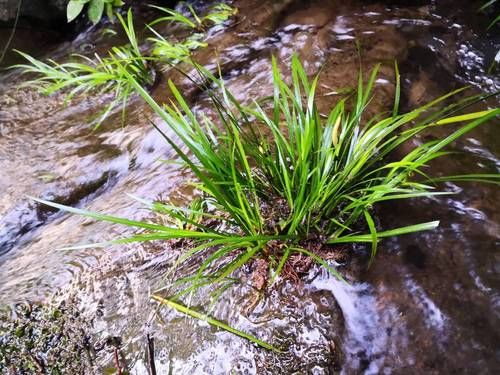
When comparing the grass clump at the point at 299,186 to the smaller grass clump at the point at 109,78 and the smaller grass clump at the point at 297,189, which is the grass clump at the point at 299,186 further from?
the smaller grass clump at the point at 109,78

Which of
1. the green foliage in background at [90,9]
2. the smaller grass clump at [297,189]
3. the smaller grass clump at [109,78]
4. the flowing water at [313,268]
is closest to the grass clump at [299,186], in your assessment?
the smaller grass clump at [297,189]

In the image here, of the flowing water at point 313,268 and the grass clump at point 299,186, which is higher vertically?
the grass clump at point 299,186

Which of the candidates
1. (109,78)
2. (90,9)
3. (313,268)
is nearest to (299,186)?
(313,268)

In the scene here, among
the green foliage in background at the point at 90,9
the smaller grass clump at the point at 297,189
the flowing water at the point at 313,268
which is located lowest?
the flowing water at the point at 313,268

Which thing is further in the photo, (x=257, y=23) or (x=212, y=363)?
(x=257, y=23)

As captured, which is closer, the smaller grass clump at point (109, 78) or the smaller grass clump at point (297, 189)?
the smaller grass clump at point (297, 189)

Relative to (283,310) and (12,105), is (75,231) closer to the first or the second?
(283,310)

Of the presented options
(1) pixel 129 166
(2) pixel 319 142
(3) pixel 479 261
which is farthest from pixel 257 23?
(3) pixel 479 261

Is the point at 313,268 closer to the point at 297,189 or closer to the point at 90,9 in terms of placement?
the point at 297,189

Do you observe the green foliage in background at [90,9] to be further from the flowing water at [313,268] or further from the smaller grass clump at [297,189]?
the smaller grass clump at [297,189]
